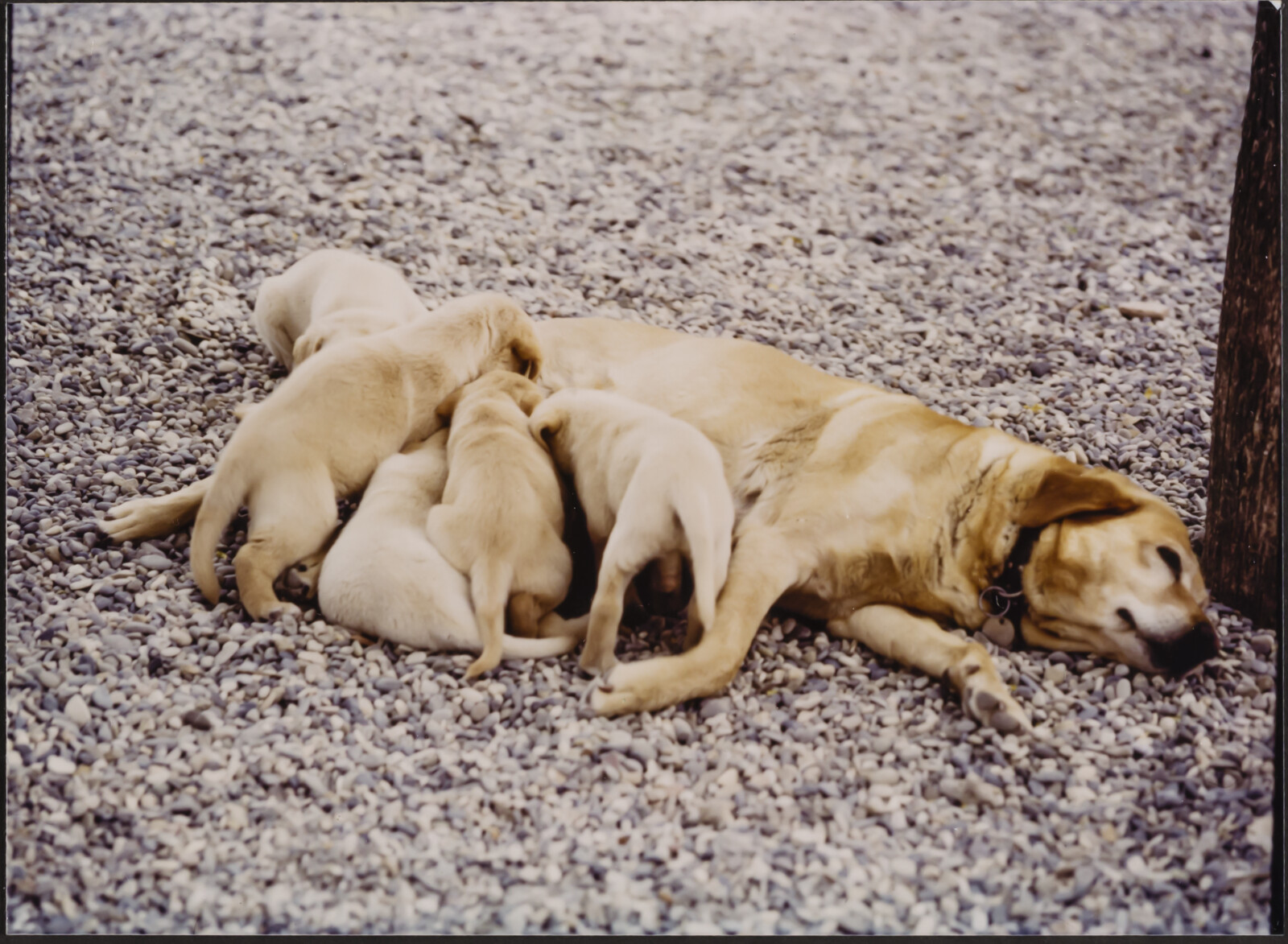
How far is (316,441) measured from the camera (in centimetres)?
351

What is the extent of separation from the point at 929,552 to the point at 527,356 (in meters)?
1.51

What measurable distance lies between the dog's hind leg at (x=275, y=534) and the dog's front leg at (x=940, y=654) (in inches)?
62.9

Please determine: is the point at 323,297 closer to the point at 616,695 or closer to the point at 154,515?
the point at 154,515

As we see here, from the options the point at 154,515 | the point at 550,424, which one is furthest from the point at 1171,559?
the point at 154,515

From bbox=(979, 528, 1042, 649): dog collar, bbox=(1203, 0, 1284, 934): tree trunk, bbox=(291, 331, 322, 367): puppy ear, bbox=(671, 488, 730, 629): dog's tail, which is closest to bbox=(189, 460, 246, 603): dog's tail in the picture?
bbox=(291, 331, 322, 367): puppy ear

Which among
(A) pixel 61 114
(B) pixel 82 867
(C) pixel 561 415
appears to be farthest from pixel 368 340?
(A) pixel 61 114

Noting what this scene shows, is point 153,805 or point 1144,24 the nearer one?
point 153,805

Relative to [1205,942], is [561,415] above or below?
above

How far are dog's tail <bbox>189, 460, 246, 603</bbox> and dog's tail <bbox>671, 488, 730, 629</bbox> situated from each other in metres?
1.29

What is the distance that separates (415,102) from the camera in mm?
6555

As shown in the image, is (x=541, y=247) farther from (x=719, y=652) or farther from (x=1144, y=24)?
(x=1144, y=24)

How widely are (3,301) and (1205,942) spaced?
3434 millimetres

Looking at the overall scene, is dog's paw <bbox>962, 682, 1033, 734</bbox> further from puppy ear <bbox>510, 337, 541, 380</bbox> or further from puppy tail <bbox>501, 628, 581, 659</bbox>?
puppy ear <bbox>510, 337, 541, 380</bbox>

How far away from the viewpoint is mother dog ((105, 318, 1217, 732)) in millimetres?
3316
